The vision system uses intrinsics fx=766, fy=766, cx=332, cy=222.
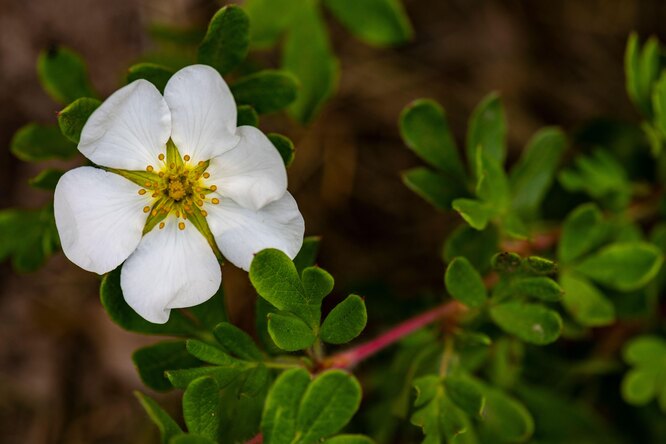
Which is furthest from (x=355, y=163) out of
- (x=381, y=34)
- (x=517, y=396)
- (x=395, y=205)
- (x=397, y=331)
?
(x=397, y=331)

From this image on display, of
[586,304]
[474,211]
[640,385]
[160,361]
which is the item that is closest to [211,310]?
[160,361]

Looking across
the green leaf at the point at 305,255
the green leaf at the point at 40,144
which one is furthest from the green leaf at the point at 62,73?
the green leaf at the point at 305,255

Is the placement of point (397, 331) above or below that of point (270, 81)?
below

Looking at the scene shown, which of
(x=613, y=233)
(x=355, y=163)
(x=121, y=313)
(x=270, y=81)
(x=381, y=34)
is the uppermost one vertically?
(x=270, y=81)

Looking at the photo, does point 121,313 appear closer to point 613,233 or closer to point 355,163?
point 613,233

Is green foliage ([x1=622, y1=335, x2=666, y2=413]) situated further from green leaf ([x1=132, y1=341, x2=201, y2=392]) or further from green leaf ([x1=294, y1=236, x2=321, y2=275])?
green leaf ([x1=132, y1=341, x2=201, y2=392])

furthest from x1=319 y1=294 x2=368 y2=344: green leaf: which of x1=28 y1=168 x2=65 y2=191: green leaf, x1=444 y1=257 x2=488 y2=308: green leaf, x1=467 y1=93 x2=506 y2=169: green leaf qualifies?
x1=467 y1=93 x2=506 y2=169: green leaf
